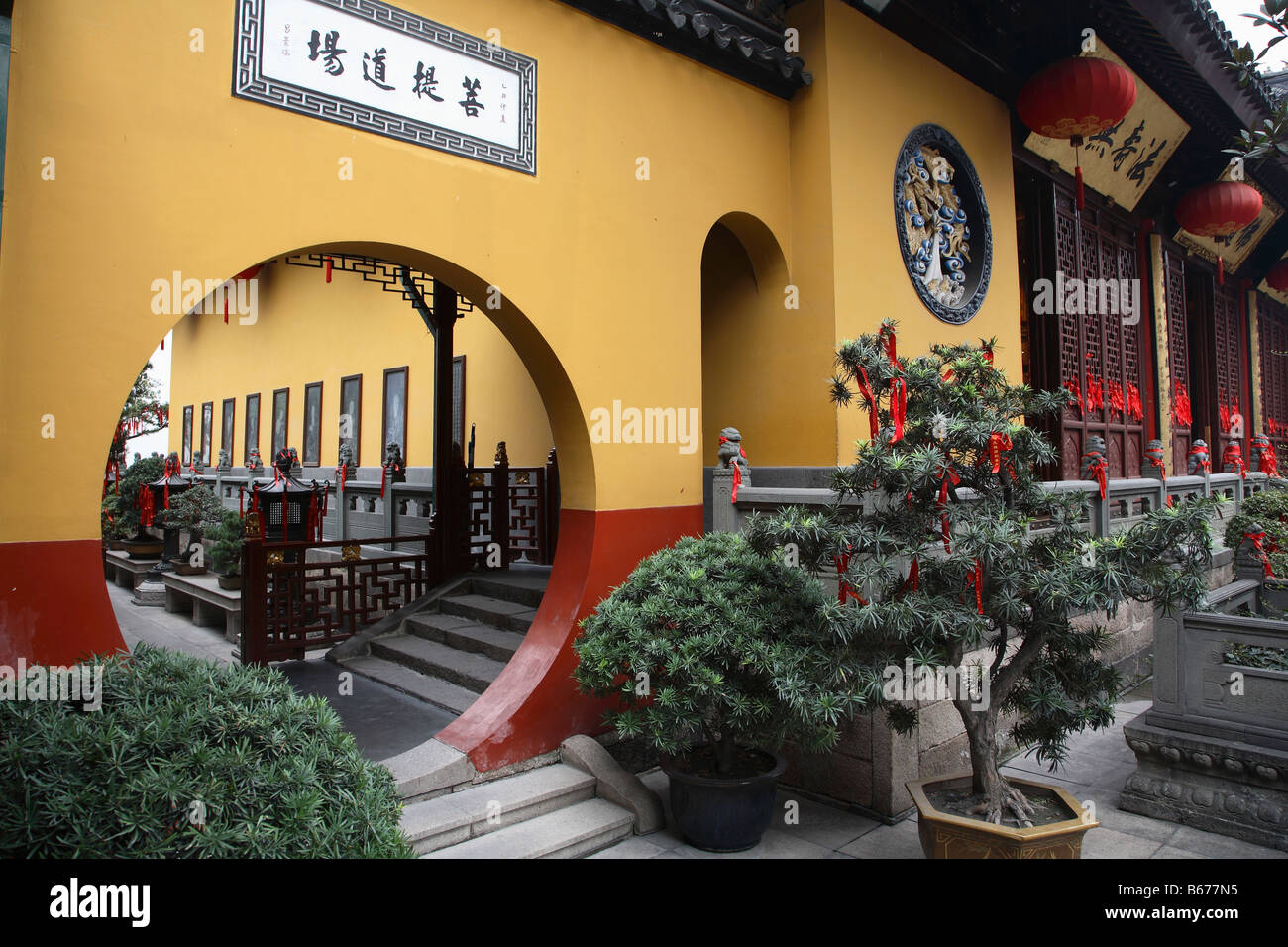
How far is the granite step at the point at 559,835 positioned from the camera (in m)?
3.64

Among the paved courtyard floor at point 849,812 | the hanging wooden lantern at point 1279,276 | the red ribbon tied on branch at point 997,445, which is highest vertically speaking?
the hanging wooden lantern at point 1279,276

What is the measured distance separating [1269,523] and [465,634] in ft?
24.3

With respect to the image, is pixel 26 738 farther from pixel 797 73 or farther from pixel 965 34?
pixel 965 34

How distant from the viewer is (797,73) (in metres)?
5.78

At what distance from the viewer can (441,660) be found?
5785 millimetres

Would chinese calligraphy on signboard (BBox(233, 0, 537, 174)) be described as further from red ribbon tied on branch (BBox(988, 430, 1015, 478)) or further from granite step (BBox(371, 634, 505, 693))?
granite step (BBox(371, 634, 505, 693))

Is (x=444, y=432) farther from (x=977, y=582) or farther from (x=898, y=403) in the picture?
(x=977, y=582)

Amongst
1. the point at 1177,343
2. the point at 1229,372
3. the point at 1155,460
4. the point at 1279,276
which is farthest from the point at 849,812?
the point at 1279,276

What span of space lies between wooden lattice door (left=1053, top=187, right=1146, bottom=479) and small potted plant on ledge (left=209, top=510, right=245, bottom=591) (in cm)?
829

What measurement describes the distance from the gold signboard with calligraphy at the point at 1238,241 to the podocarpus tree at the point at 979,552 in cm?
946

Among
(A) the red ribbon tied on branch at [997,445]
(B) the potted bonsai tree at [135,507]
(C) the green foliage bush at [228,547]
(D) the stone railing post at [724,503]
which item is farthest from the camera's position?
(B) the potted bonsai tree at [135,507]

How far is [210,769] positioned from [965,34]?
7.53 meters

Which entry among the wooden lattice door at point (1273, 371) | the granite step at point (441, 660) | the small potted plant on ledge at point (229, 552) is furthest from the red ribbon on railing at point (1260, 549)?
Result: the small potted plant on ledge at point (229, 552)

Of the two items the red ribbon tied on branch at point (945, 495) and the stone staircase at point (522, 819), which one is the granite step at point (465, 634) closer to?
the stone staircase at point (522, 819)
